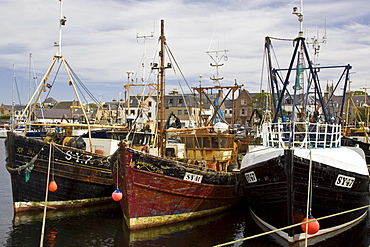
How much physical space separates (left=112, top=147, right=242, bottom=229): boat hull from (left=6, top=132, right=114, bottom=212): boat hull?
10.2ft

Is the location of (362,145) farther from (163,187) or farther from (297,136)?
(163,187)

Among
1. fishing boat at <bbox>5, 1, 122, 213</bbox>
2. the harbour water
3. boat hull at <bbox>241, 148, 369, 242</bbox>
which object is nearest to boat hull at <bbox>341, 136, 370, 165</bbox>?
the harbour water

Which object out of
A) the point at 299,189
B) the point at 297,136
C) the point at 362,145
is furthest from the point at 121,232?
the point at 362,145

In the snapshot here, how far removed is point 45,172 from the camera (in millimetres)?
18172

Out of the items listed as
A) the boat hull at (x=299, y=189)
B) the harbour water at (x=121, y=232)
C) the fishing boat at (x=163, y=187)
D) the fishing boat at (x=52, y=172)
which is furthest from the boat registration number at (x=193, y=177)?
the fishing boat at (x=52, y=172)

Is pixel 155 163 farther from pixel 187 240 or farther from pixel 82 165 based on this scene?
pixel 82 165

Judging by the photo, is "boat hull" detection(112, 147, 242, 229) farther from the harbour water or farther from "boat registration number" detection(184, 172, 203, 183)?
the harbour water

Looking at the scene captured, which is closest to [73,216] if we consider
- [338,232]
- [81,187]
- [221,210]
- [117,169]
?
[81,187]

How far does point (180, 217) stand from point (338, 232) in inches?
245

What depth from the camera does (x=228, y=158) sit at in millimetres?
20125

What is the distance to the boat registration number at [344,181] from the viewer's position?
13.8 metres

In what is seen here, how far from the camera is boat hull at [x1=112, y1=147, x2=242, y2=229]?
15.2 m

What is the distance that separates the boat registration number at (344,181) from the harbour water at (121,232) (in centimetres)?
212

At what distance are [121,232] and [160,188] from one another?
92.3 inches
